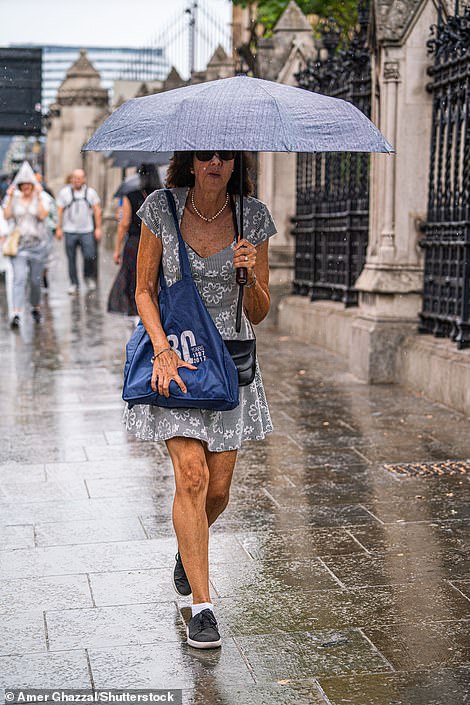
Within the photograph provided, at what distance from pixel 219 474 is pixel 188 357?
0.51m

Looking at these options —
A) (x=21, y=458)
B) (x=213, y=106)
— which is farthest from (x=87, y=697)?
(x=21, y=458)

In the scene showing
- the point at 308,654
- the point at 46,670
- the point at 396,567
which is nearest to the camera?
the point at 46,670

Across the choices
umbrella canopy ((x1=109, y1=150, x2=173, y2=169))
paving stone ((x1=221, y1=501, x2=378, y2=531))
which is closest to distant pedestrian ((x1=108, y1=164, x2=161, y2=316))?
umbrella canopy ((x1=109, y1=150, x2=173, y2=169))

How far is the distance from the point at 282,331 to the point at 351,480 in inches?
308

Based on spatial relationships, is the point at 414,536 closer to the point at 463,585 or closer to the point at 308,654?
the point at 463,585

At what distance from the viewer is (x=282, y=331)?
15.0m

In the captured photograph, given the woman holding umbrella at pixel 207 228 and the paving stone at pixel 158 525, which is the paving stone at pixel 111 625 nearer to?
the woman holding umbrella at pixel 207 228

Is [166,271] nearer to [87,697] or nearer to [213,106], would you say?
[213,106]

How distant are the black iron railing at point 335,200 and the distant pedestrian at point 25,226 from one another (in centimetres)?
305

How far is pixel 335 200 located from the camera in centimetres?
1335

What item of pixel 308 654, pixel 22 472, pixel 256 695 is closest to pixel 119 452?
pixel 22 472

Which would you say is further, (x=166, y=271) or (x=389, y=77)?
(x=389, y=77)

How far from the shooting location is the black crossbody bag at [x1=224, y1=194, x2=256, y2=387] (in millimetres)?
4875

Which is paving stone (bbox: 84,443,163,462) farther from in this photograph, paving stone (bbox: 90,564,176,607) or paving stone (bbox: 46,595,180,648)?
paving stone (bbox: 46,595,180,648)
